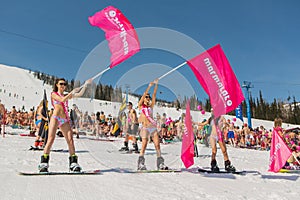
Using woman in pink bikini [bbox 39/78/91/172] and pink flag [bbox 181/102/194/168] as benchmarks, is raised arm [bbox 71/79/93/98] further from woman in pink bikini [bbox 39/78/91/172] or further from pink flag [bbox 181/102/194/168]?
pink flag [bbox 181/102/194/168]

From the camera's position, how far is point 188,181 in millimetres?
4211

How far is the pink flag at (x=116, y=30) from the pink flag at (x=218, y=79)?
129cm

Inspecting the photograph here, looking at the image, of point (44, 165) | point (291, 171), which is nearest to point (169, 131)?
point (291, 171)

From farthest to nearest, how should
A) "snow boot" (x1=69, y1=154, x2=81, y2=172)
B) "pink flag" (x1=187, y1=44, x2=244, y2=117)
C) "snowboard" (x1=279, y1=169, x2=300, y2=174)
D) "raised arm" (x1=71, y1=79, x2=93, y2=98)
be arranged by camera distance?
1. "snowboard" (x1=279, y1=169, x2=300, y2=174)
2. "pink flag" (x1=187, y1=44, x2=244, y2=117)
3. "raised arm" (x1=71, y1=79, x2=93, y2=98)
4. "snow boot" (x1=69, y1=154, x2=81, y2=172)

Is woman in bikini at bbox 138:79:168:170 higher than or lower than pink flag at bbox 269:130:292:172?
higher

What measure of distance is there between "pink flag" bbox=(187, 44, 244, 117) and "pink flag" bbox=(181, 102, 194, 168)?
0.76 m

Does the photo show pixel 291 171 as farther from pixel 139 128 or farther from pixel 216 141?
pixel 139 128

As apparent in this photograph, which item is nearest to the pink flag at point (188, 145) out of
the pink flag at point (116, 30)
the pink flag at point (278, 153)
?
the pink flag at point (116, 30)

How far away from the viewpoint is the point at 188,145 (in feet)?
17.8

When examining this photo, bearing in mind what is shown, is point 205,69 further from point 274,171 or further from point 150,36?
point 274,171

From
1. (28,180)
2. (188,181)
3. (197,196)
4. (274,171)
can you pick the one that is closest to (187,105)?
(188,181)

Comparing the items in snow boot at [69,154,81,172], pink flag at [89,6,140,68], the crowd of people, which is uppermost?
pink flag at [89,6,140,68]

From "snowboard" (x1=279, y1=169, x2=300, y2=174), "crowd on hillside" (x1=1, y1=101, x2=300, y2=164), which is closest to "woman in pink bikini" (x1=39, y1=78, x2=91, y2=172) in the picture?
"snowboard" (x1=279, y1=169, x2=300, y2=174)

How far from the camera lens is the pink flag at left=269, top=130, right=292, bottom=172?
5.73 meters
